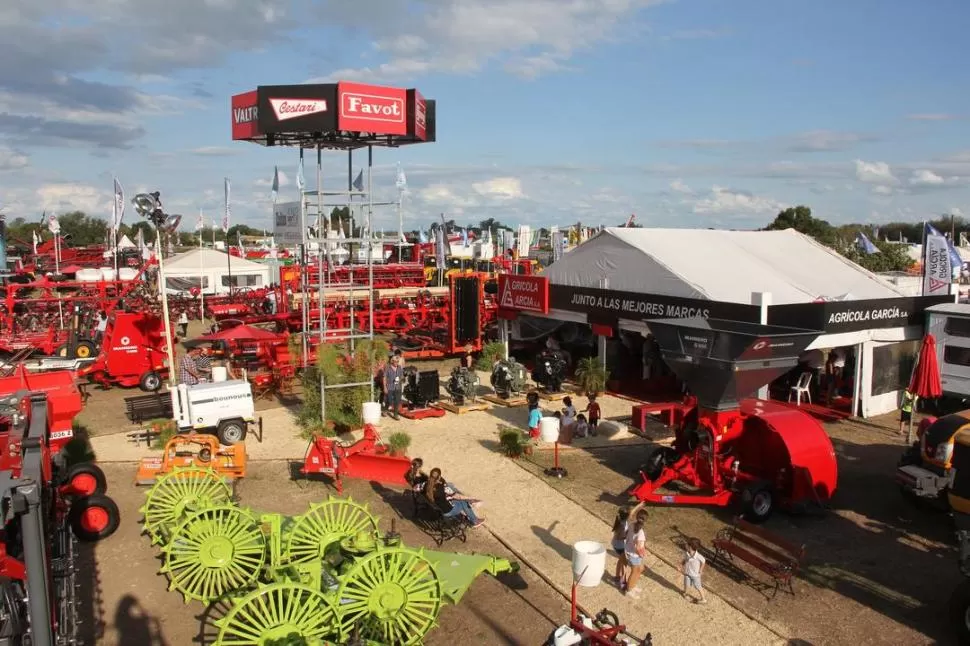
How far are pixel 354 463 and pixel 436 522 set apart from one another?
2593 millimetres

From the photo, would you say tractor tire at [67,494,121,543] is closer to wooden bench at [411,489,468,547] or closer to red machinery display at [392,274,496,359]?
wooden bench at [411,489,468,547]

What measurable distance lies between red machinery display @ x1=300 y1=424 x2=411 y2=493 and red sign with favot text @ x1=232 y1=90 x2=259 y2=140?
7112 millimetres

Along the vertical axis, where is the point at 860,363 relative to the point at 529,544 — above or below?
above

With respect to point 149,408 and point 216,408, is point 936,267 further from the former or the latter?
point 149,408

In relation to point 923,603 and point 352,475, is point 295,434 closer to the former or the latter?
point 352,475

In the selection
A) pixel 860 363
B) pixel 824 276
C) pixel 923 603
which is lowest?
pixel 923 603

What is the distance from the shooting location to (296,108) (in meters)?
15.6

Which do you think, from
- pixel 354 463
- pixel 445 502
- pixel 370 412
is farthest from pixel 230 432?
pixel 445 502

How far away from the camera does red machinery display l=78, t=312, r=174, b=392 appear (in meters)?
20.7

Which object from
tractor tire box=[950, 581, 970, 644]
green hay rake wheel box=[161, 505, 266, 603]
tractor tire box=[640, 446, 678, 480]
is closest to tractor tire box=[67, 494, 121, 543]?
green hay rake wheel box=[161, 505, 266, 603]

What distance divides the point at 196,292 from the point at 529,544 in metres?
32.7

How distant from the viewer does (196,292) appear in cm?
3897

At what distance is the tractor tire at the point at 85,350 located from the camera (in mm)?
24312

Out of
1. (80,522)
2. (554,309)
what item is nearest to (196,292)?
(554,309)
